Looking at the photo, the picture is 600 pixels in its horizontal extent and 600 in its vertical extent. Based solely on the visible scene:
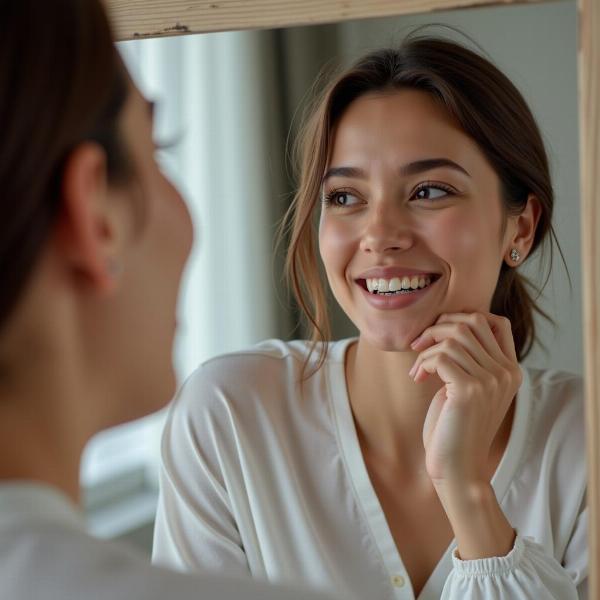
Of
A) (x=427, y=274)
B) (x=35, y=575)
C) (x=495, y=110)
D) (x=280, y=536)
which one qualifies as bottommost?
(x=280, y=536)

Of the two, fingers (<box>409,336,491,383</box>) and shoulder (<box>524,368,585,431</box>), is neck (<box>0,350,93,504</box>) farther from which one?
shoulder (<box>524,368,585,431</box>)

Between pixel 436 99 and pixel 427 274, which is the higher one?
pixel 436 99

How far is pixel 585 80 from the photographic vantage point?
50cm

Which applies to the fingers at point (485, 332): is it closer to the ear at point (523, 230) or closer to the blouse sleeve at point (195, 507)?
the ear at point (523, 230)

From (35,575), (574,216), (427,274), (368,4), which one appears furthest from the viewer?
(427,274)

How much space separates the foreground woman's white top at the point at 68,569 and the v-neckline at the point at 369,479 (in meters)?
0.45

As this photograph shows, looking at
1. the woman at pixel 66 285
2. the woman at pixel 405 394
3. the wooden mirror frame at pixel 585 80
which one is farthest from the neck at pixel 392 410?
the woman at pixel 66 285

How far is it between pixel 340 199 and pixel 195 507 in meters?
0.31

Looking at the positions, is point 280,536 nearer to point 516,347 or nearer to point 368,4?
point 516,347

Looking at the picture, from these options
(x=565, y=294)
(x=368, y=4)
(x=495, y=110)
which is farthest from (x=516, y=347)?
(x=368, y=4)

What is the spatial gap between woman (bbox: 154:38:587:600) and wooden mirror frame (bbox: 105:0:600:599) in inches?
8.0

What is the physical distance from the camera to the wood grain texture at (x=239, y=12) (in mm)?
537

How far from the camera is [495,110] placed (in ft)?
2.47

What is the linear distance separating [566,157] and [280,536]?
420 millimetres
